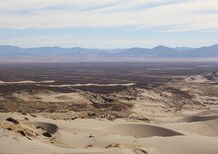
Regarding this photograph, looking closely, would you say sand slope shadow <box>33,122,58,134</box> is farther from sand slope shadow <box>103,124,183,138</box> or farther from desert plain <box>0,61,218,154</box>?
sand slope shadow <box>103,124,183,138</box>

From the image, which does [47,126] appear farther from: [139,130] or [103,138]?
[103,138]

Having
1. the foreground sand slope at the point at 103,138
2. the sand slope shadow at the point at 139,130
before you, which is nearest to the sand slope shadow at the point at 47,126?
the foreground sand slope at the point at 103,138

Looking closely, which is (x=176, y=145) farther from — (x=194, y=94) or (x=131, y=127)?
(x=194, y=94)

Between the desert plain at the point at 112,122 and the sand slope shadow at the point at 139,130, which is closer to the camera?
the desert plain at the point at 112,122

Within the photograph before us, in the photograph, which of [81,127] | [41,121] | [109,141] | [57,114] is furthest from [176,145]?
[57,114]

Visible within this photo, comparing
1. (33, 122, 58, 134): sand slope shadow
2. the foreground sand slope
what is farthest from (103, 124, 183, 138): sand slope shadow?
(33, 122, 58, 134): sand slope shadow

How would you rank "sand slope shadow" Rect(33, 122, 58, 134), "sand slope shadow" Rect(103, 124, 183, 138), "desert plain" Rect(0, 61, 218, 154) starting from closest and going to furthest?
1. "desert plain" Rect(0, 61, 218, 154)
2. "sand slope shadow" Rect(33, 122, 58, 134)
3. "sand slope shadow" Rect(103, 124, 183, 138)

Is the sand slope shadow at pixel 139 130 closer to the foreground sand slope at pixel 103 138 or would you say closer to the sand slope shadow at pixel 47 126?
the foreground sand slope at pixel 103 138

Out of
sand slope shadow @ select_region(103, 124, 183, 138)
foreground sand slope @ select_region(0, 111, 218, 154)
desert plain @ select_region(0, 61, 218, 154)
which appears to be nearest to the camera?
foreground sand slope @ select_region(0, 111, 218, 154)

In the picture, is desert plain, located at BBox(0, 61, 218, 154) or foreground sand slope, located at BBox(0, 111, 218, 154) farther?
desert plain, located at BBox(0, 61, 218, 154)
